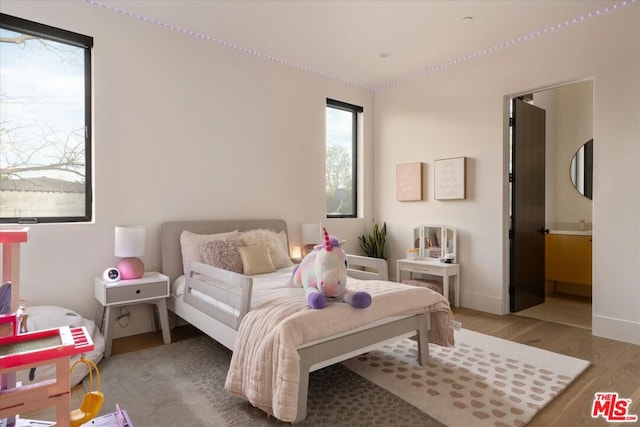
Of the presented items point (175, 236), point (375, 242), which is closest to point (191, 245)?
point (175, 236)

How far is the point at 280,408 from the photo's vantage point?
1814mm

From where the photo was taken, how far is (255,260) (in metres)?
3.33

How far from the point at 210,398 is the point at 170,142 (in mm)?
2365

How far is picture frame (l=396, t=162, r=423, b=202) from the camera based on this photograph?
187 inches

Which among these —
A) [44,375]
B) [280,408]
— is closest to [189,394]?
[280,408]

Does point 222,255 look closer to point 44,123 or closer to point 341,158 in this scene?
point 44,123

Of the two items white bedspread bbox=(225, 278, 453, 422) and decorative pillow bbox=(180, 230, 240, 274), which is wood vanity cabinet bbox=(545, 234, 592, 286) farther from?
decorative pillow bbox=(180, 230, 240, 274)

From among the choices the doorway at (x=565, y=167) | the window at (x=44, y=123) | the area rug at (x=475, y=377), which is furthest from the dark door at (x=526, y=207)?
the window at (x=44, y=123)

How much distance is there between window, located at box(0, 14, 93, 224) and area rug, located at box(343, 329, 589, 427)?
271cm

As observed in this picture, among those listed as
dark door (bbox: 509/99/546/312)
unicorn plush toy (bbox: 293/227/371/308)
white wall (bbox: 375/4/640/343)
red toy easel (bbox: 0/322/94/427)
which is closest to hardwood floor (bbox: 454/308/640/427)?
white wall (bbox: 375/4/640/343)

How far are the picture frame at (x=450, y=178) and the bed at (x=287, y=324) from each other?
175cm

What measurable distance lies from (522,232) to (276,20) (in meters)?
3.44

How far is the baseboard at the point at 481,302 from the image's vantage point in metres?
4.04

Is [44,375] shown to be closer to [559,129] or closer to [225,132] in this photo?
[225,132]
